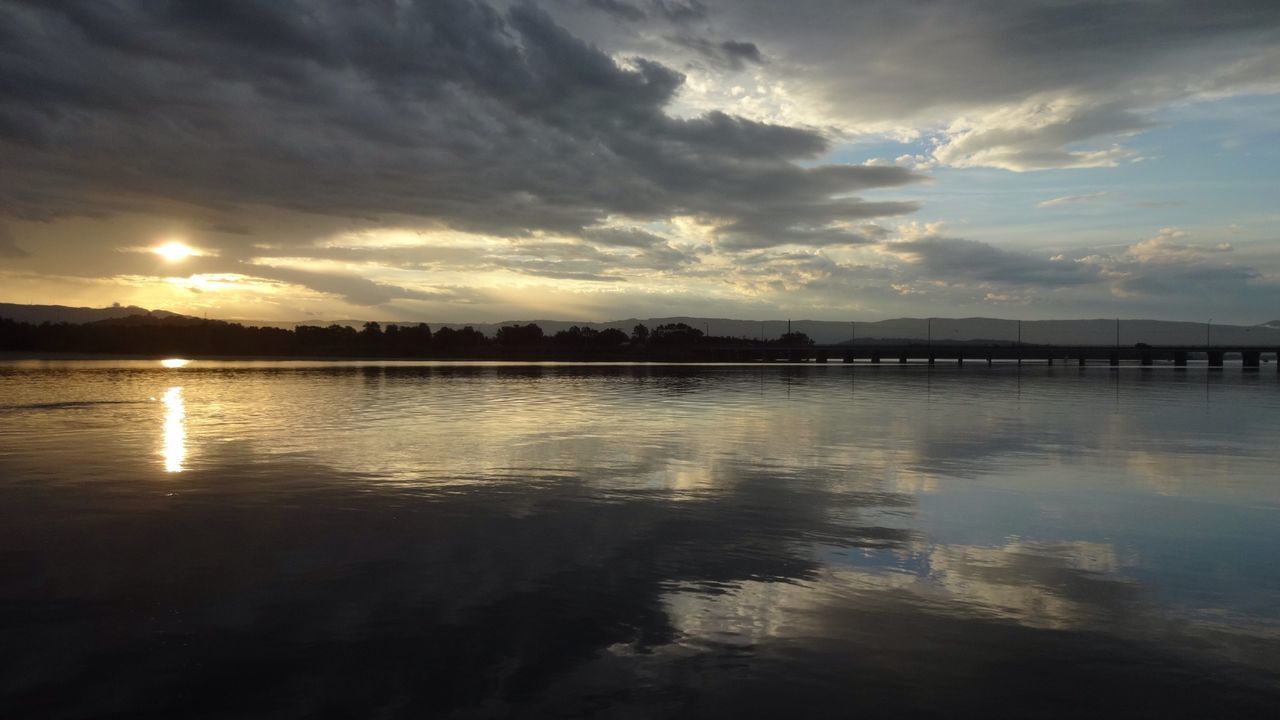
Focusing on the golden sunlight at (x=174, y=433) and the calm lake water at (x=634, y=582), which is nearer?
the calm lake water at (x=634, y=582)

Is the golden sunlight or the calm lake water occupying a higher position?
the golden sunlight

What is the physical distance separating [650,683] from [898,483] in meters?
14.2

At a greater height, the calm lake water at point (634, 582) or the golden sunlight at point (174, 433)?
the golden sunlight at point (174, 433)

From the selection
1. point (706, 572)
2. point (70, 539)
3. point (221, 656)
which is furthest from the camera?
point (70, 539)

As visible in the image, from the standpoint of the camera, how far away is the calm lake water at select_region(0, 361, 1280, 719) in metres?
8.03

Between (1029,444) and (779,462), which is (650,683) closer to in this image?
(779,462)

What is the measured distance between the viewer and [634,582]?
11.7 m

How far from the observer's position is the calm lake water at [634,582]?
803 cm

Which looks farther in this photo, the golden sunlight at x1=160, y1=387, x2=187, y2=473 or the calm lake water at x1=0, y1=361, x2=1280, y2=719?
the golden sunlight at x1=160, y1=387, x2=187, y2=473

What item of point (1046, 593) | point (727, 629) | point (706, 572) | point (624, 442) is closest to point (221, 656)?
point (727, 629)

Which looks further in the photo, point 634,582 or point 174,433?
point 174,433

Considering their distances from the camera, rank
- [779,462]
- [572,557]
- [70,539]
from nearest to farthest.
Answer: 1. [572,557]
2. [70,539]
3. [779,462]

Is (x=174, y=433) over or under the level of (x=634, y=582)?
over

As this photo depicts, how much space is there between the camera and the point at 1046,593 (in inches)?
445
